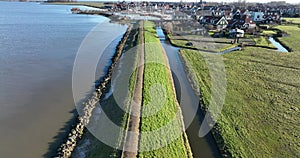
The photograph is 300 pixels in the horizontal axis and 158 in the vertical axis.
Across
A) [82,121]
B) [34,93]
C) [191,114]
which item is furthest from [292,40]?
[34,93]

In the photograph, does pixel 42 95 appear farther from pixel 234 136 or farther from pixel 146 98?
pixel 234 136

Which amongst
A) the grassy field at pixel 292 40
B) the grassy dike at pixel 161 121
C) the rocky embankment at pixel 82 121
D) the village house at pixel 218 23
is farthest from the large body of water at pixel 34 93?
the grassy field at pixel 292 40

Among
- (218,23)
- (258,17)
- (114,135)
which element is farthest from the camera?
(258,17)

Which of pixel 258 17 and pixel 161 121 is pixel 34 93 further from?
pixel 258 17

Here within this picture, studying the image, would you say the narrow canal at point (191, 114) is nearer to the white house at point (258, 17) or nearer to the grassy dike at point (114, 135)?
the grassy dike at point (114, 135)

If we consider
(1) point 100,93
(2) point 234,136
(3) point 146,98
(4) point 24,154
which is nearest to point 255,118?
Answer: (2) point 234,136

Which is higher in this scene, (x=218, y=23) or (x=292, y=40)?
(x=218, y=23)
